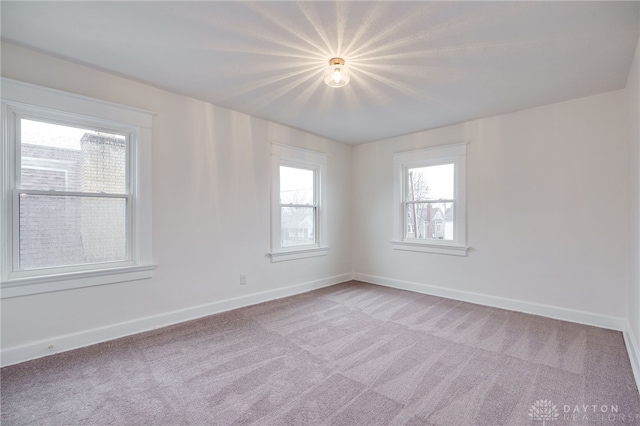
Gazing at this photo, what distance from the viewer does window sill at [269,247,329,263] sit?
14.1 feet

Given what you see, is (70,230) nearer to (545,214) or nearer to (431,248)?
(431,248)

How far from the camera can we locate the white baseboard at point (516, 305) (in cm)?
319

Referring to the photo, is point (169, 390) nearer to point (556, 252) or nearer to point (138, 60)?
point (138, 60)

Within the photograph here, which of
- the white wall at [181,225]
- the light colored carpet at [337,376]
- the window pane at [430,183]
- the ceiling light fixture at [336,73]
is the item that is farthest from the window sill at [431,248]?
the ceiling light fixture at [336,73]

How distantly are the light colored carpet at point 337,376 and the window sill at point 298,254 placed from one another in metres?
1.03

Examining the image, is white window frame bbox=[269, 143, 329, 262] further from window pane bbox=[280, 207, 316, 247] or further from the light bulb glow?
the light bulb glow

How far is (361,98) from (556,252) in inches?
111

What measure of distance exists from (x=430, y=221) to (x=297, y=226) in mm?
2016

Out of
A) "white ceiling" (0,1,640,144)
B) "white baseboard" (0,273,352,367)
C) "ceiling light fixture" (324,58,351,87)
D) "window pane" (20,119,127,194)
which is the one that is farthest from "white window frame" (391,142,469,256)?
"window pane" (20,119,127,194)

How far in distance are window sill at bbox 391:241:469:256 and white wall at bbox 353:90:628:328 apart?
0.08 m

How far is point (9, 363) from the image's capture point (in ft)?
7.78

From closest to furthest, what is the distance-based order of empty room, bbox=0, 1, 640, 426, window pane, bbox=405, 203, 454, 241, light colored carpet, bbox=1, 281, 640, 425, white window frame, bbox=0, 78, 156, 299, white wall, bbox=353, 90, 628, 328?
light colored carpet, bbox=1, 281, 640, 425 < empty room, bbox=0, 1, 640, 426 < white window frame, bbox=0, 78, 156, 299 < white wall, bbox=353, 90, 628, 328 < window pane, bbox=405, 203, 454, 241

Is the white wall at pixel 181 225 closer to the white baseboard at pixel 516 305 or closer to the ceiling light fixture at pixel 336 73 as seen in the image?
the white baseboard at pixel 516 305

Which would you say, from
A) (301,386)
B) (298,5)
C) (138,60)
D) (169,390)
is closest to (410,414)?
(301,386)
